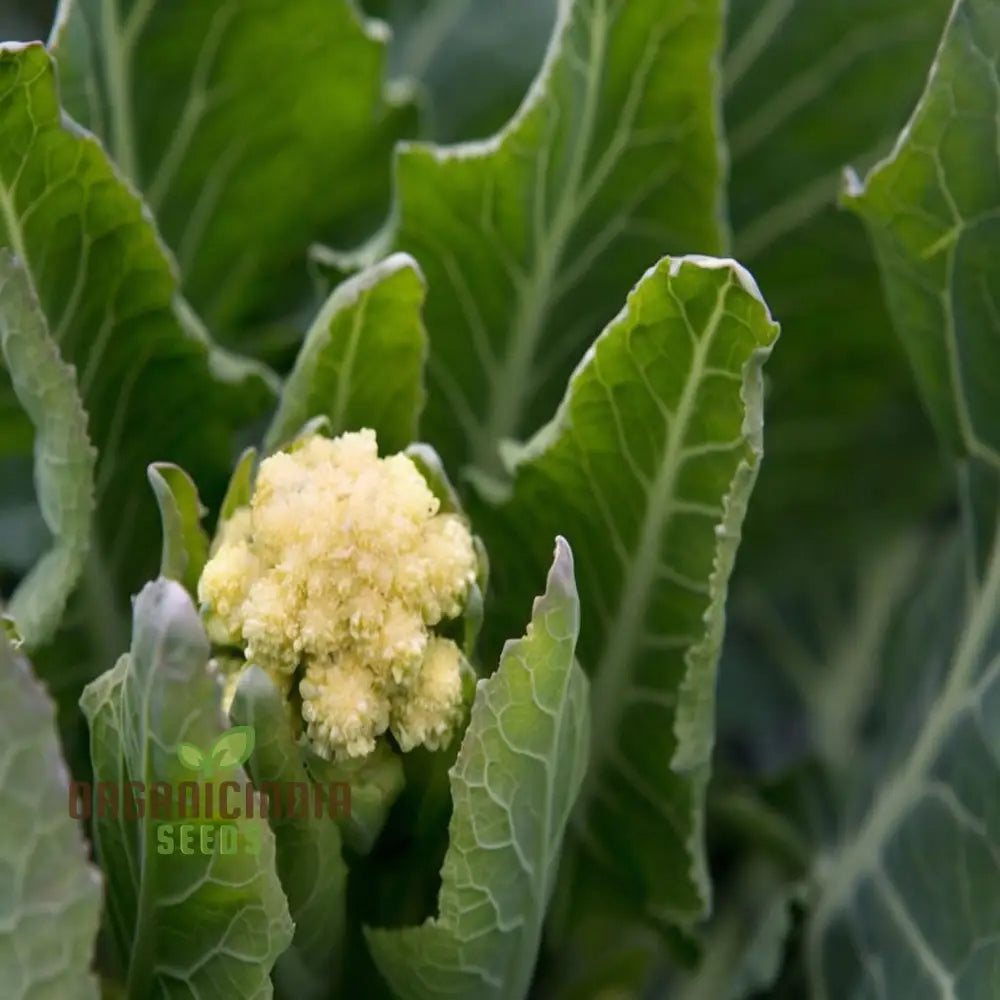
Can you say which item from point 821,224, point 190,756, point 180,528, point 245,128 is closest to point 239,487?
point 180,528

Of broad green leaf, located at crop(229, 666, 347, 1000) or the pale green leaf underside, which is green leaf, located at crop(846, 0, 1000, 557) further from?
broad green leaf, located at crop(229, 666, 347, 1000)

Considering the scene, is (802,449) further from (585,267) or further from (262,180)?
(262,180)

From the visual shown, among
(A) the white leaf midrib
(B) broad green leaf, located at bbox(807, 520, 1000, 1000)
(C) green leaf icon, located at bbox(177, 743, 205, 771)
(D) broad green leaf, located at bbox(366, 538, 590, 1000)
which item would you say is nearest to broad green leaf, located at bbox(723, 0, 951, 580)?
(B) broad green leaf, located at bbox(807, 520, 1000, 1000)

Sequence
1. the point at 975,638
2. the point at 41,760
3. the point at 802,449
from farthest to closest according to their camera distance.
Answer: the point at 802,449 < the point at 975,638 < the point at 41,760

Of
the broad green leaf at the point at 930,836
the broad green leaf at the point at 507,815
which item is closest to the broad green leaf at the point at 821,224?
the broad green leaf at the point at 930,836

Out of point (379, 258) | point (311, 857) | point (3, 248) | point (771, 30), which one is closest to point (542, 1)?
point (771, 30)
